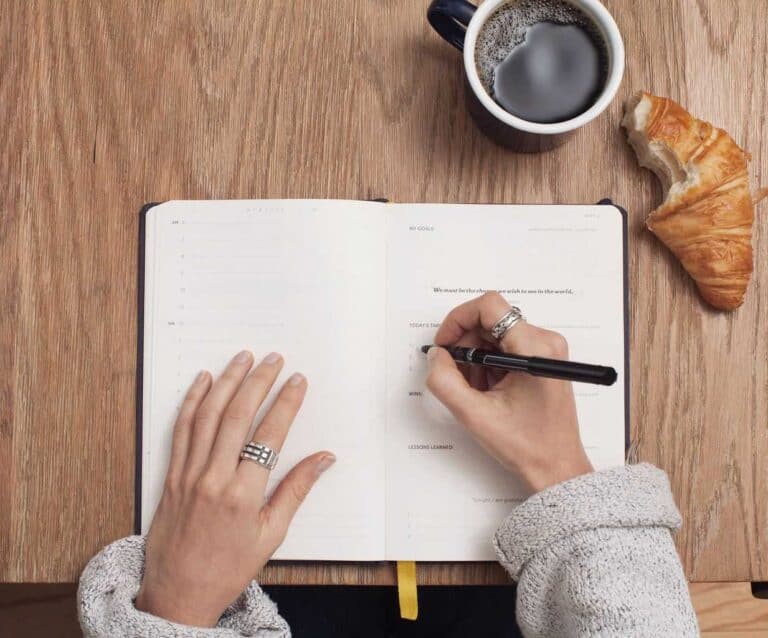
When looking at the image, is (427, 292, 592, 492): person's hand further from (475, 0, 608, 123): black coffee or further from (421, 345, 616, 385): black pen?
(475, 0, 608, 123): black coffee

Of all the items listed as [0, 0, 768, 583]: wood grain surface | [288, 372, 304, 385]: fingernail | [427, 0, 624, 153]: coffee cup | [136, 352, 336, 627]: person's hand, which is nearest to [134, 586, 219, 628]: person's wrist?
[136, 352, 336, 627]: person's hand

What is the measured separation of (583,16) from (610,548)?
1.44ft

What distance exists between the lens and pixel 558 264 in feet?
2.03

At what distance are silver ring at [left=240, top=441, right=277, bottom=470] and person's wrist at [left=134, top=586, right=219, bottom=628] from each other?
128 mm

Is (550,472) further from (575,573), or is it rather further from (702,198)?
(702,198)

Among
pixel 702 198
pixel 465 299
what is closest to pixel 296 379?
pixel 465 299

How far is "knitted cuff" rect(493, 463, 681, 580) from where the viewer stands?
1.74 feet

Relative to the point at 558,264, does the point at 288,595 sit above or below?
below

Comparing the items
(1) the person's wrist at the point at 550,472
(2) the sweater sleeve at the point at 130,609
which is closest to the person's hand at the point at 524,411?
(1) the person's wrist at the point at 550,472

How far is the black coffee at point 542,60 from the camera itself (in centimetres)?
53

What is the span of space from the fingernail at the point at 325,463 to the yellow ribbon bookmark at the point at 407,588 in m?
0.11

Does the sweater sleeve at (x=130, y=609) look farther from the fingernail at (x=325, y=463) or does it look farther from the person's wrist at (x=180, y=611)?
the fingernail at (x=325, y=463)

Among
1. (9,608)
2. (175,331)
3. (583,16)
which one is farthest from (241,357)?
(9,608)

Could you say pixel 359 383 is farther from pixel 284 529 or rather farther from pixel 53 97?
pixel 53 97
